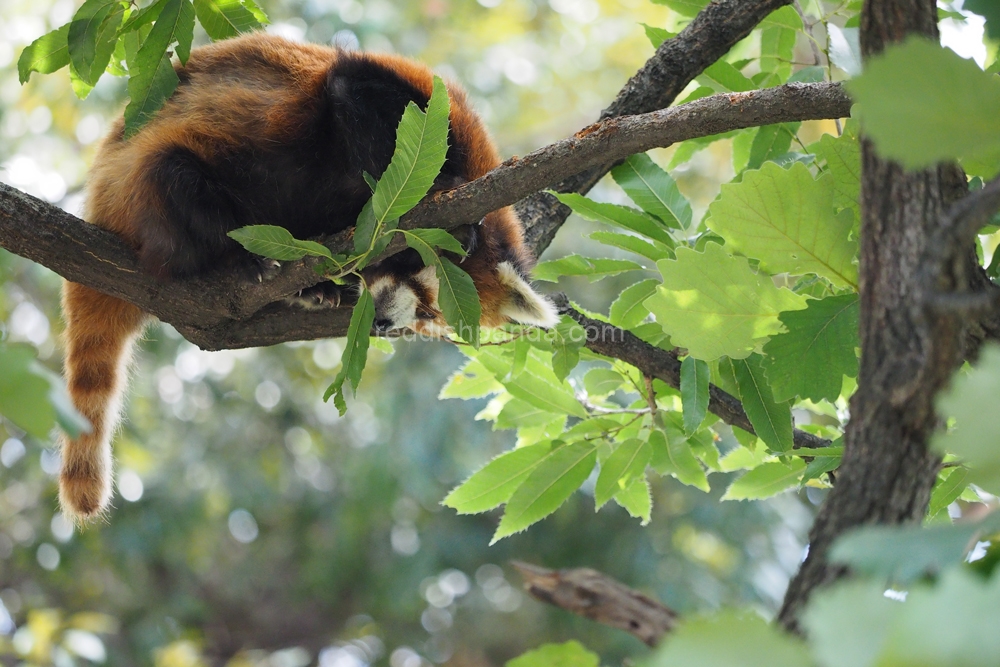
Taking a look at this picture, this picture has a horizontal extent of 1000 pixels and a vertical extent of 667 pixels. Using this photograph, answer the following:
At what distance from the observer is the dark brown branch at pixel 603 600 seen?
5.44 feet

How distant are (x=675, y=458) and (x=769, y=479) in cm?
23

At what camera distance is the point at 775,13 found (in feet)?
7.62

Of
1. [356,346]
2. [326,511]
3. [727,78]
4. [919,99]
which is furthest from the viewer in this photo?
[326,511]

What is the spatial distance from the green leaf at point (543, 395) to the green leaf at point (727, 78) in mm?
920

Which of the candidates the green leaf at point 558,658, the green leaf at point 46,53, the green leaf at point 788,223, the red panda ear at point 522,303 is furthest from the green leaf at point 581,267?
the green leaf at point 46,53

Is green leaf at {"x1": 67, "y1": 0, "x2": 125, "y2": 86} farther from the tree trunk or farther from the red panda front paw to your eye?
the tree trunk

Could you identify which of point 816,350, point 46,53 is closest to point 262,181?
point 46,53

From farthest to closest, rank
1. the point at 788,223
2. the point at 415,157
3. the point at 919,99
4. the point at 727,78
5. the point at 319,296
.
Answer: the point at 319,296, the point at 727,78, the point at 415,157, the point at 788,223, the point at 919,99

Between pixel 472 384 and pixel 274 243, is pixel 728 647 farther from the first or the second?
pixel 472 384

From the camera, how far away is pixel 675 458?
2.00m

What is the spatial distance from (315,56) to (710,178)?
6.89 metres

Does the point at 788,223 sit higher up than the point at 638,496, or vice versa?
the point at 788,223

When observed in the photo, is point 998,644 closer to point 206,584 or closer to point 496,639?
point 496,639

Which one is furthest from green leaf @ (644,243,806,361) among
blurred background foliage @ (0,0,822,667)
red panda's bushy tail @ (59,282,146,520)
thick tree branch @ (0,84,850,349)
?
blurred background foliage @ (0,0,822,667)
